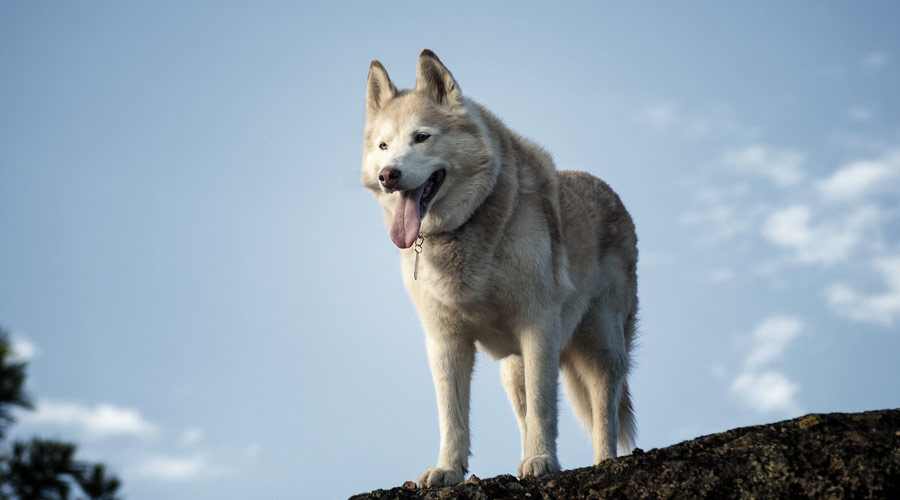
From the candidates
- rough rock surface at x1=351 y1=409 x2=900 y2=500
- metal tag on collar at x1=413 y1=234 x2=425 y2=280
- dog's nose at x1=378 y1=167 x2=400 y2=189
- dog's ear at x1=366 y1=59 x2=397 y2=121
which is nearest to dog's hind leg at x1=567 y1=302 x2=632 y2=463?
metal tag on collar at x1=413 y1=234 x2=425 y2=280

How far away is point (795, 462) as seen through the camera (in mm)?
3502

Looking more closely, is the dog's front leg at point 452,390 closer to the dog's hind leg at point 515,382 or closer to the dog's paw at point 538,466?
the dog's paw at point 538,466

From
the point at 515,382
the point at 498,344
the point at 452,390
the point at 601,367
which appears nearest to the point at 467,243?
the point at 498,344

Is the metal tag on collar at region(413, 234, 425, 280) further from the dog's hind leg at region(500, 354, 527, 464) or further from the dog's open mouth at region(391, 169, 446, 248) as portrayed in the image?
the dog's hind leg at region(500, 354, 527, 464)

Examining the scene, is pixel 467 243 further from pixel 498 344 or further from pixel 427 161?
pixel 498 344

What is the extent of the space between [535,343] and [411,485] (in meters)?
1.42

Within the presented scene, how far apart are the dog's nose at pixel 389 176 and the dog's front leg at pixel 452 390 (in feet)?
3.75

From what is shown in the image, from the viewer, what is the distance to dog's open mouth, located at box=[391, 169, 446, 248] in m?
5.52

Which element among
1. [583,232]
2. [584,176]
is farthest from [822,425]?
[584,176]

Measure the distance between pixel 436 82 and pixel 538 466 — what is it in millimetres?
2819

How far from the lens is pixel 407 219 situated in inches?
219

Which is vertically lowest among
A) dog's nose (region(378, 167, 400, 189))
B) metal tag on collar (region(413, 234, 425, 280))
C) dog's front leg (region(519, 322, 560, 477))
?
dog's front leg (region(519, 322, 560, 477))

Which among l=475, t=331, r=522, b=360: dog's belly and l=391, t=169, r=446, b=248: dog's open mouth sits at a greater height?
l=391, t=169, r=446, b=248: dog's open mouth

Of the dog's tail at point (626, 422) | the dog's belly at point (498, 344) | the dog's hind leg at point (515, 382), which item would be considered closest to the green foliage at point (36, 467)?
the dog's belly at point (498, 344)
